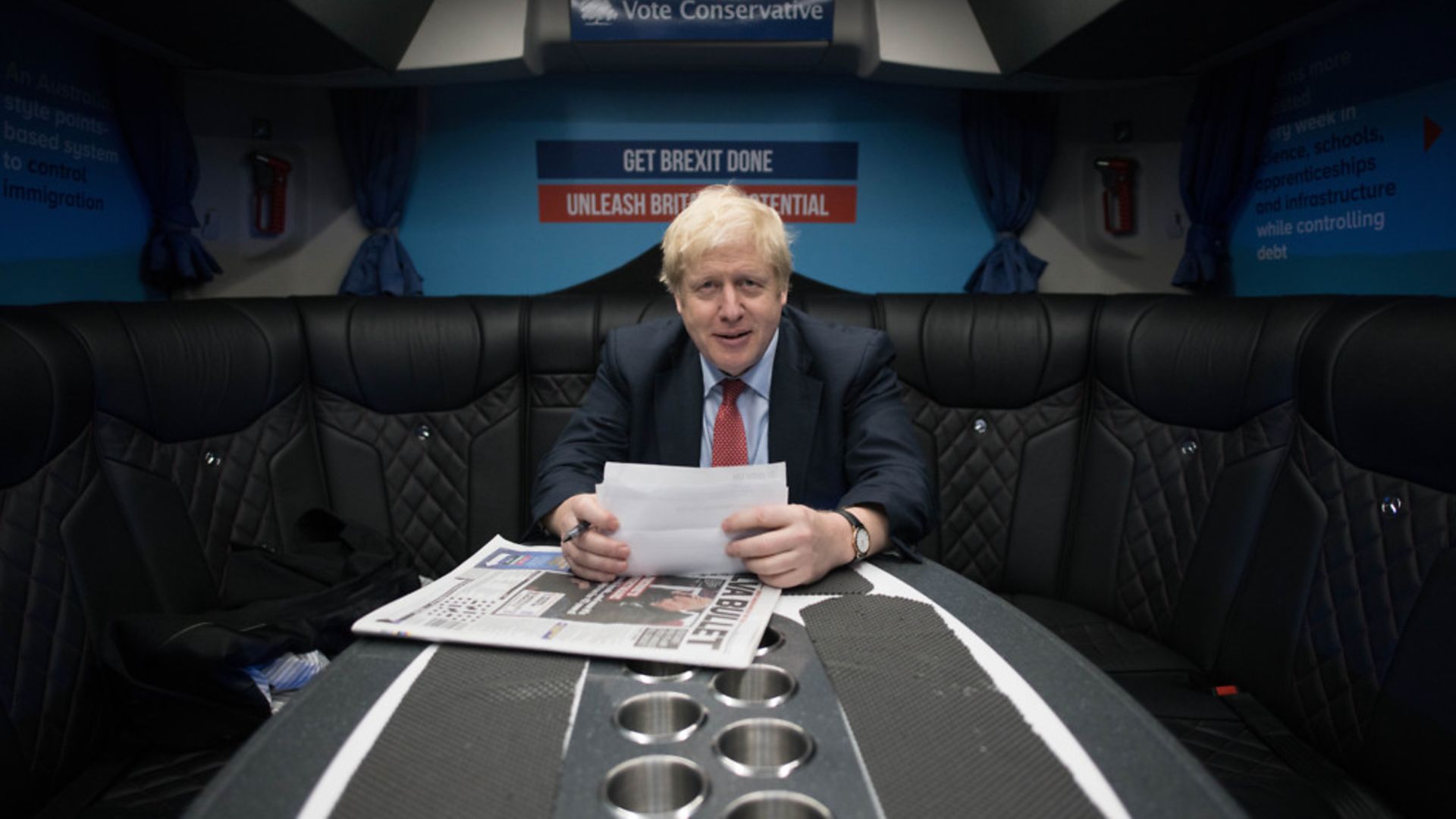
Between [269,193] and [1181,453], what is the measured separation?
3515 millimetres

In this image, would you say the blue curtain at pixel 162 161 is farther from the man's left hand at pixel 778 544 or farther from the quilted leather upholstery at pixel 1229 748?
the quilted leather upholstery at pixel 1229 748

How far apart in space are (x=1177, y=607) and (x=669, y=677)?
178 centimetres

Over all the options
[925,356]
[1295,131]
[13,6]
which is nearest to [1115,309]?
[925,356]

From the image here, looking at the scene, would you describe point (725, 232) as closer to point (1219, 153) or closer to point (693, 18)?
point (693, 18)

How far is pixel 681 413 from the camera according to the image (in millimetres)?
1690

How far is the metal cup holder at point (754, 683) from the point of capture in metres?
0.81

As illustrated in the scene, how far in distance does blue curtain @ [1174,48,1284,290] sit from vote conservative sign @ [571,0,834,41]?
149 centimetres

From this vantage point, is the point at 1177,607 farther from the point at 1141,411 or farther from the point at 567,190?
the point at 567,190

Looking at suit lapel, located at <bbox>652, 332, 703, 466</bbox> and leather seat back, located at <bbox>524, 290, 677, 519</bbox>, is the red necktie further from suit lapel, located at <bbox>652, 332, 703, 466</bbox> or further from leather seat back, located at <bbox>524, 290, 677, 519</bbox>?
leather seat back, located at <bbox>524, 290, 677, 519</bbox>

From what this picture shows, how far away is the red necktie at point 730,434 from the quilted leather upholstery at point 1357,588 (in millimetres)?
1189

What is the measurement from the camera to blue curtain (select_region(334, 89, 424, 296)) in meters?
3.36

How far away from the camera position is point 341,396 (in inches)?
99.3

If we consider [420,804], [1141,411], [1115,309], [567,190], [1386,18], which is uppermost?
[1386,18]

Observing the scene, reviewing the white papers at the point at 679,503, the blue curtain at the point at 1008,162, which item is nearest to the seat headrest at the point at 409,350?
the white papers at the point at 679,503
